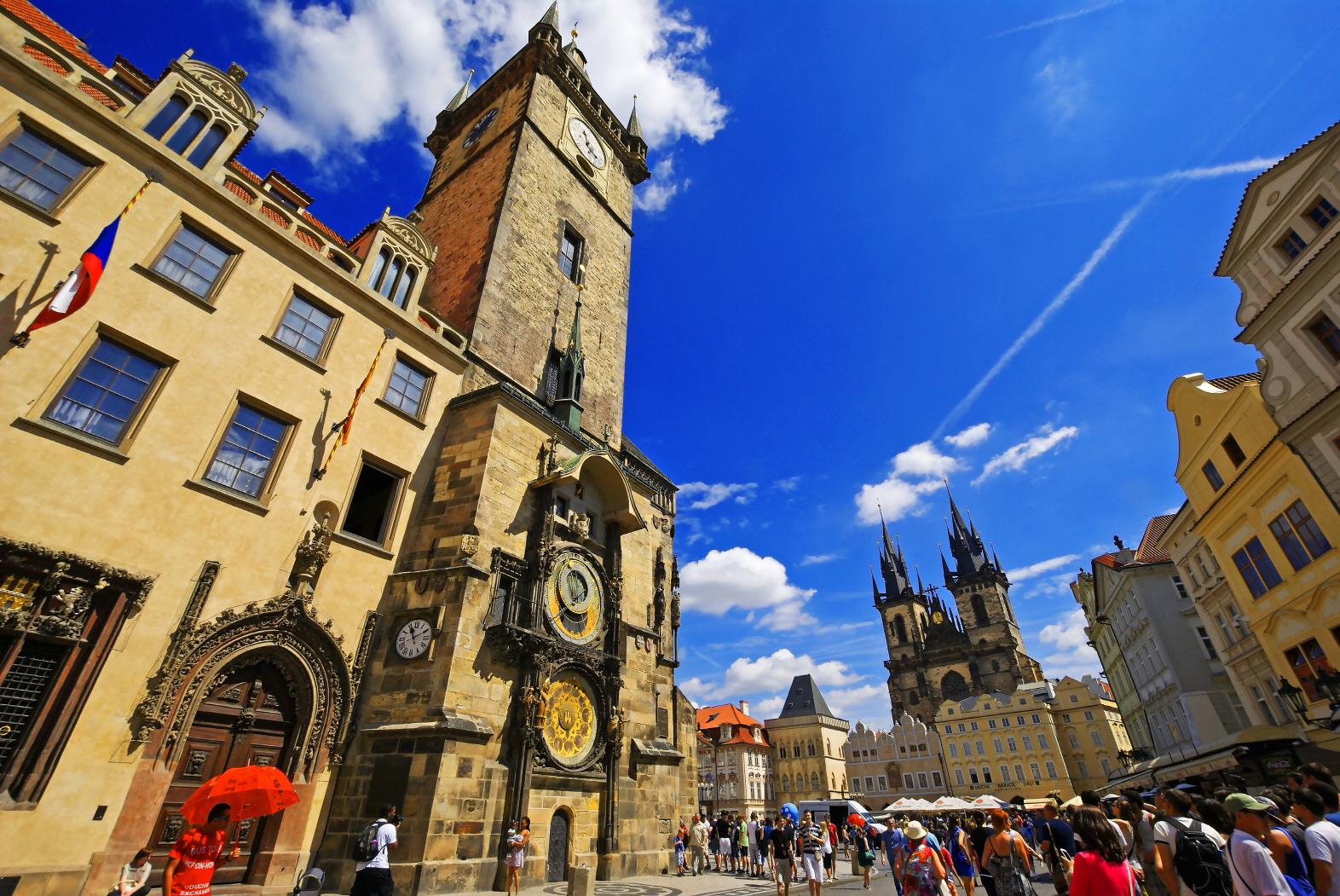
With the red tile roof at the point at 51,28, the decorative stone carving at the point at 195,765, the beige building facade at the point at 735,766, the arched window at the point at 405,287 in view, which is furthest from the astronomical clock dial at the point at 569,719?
the beige building facade at the point at 735,766

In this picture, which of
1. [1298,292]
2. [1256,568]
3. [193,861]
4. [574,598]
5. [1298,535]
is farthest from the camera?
[1256,568]

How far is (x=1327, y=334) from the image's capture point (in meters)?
14.8

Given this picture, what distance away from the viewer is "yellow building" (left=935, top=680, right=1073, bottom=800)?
6109 centimetres

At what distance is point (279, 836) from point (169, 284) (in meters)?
9.76

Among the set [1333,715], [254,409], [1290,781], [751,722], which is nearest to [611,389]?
[254,409]

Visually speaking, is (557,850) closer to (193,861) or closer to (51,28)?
(193,861)

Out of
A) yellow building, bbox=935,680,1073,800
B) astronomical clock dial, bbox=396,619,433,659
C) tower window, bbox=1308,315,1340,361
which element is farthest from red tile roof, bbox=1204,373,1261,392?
yellow building, bbox=935,680,1073,800

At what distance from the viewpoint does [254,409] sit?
1135 cm

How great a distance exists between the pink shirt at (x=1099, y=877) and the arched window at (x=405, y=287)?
16.4m

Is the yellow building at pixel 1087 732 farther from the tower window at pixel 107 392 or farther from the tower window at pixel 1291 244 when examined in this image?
the tower window at pixel 107 392

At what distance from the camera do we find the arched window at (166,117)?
1127 centimetres

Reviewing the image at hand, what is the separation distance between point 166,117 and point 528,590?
12.0m

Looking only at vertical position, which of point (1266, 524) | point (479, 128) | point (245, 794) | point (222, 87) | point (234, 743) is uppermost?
point (479, 128)

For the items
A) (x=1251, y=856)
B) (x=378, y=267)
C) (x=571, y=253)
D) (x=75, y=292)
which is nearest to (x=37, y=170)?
(x=75, y=292)
